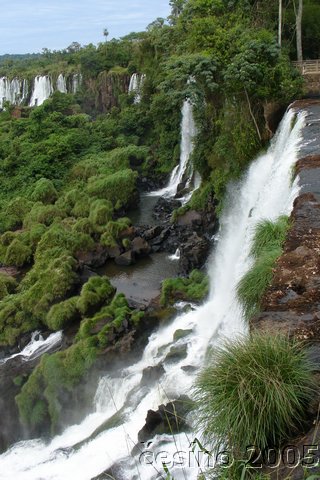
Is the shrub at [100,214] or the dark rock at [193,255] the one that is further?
the shrub at [100,214]

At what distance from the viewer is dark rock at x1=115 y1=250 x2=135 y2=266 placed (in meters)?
18.5

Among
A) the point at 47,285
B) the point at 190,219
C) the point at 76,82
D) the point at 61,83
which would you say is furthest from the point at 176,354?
the point at 61,83

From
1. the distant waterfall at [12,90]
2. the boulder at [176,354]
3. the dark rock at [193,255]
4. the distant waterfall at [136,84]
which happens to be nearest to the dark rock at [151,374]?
the boulder at [176,354]

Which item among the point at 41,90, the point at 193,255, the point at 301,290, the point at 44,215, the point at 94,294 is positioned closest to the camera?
the point at 301,290

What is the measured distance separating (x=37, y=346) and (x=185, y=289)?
4748 millimetres

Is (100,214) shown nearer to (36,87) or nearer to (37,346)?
(37,346)

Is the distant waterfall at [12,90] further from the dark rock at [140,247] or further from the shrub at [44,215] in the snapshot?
the dark rock at [140,247]

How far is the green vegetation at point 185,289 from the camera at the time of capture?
14.3 meters

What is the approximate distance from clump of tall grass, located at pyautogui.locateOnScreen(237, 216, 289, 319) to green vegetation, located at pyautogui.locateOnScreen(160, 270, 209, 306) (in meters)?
5.29

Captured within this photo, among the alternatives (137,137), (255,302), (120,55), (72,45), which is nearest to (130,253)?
(255,302)

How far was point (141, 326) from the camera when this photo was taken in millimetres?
13219

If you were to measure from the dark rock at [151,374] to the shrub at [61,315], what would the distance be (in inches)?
165

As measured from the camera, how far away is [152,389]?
1052cm

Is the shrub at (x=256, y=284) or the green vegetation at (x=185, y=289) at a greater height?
the shrub at (x=256, y=284)
